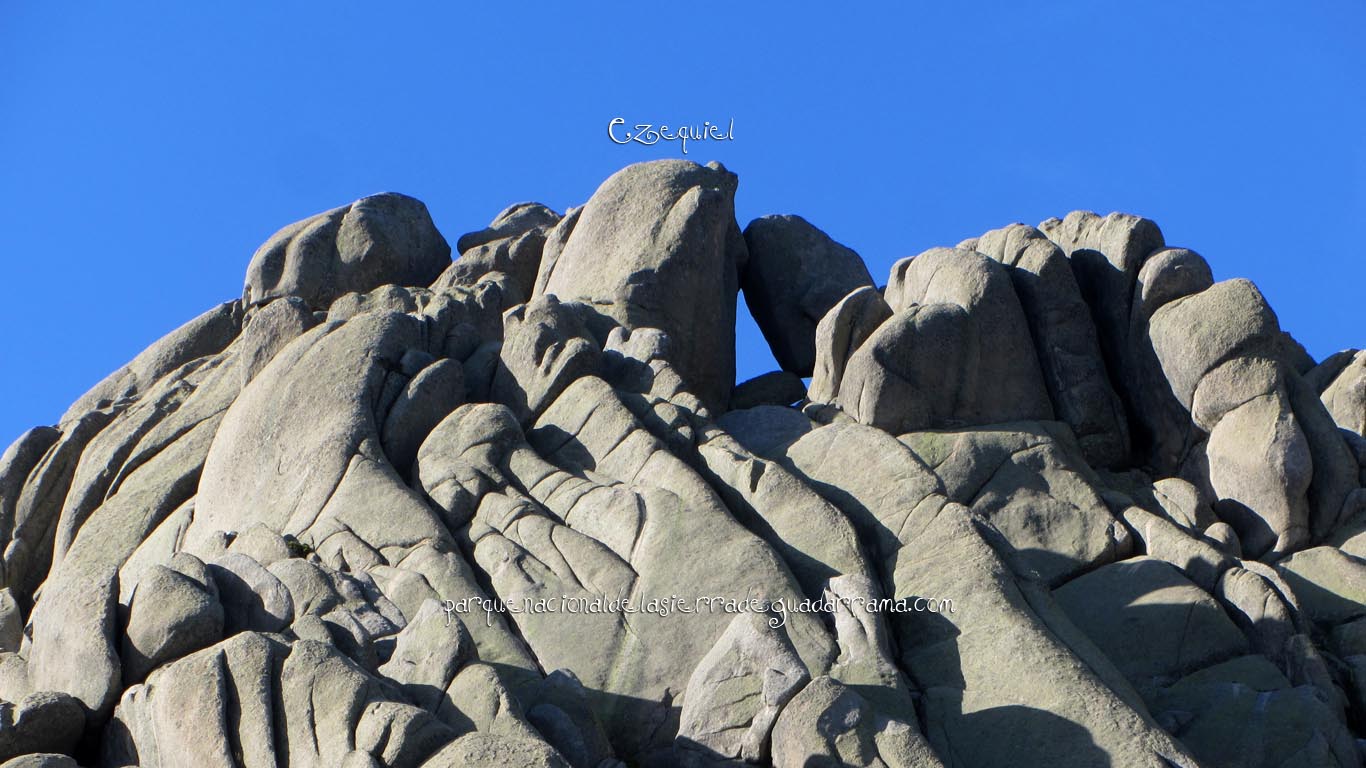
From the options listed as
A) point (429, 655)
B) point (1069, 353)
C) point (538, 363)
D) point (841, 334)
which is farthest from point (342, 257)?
point (429, 655)

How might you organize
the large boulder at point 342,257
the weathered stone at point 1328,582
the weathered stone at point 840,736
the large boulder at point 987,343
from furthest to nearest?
the large boulder at point 342,257, the large boulder at point 987,343, the weathered stone at point 1328,582, the weathered stone at point 840,736

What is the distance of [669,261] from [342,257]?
7869mm

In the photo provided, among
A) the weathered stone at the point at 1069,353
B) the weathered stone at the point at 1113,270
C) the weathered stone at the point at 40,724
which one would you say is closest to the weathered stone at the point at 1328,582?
the weathered stone at the point at 1069,353

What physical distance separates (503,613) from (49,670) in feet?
18.8

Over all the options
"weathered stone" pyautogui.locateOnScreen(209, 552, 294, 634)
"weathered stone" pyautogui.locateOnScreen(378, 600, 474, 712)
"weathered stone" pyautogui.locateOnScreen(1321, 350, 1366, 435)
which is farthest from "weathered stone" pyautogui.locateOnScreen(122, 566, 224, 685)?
"weathered stone" pyautogui.locateOnScreen(1321, 350, 1366, 435)

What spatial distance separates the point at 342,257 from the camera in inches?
1631

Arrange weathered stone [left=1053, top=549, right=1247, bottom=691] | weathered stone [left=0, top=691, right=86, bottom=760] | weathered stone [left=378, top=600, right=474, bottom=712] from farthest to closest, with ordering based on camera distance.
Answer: weathered stone [left=1053, top=549, right=1247, bottom=691] < weathered stone [left=0, top=691, right=86, bottom=760] < weathered stone [left=378, top=600, right=474, bottom=712]

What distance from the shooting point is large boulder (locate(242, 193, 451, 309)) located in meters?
41.1

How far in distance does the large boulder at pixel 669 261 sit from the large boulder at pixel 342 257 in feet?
13.6

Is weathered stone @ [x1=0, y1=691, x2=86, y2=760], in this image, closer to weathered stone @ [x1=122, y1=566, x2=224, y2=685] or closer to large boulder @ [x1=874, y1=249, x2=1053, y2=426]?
weathered stone @ [x1=122, y1=566, x2=224, y2=685]

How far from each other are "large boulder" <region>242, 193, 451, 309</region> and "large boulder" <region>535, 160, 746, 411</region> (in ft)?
13.6

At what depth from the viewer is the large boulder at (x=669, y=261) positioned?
36969mm

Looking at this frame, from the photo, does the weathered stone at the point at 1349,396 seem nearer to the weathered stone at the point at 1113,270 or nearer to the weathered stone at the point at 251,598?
the weathered stone at the point at 1113,270

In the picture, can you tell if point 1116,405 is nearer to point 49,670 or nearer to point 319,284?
point 319,284
